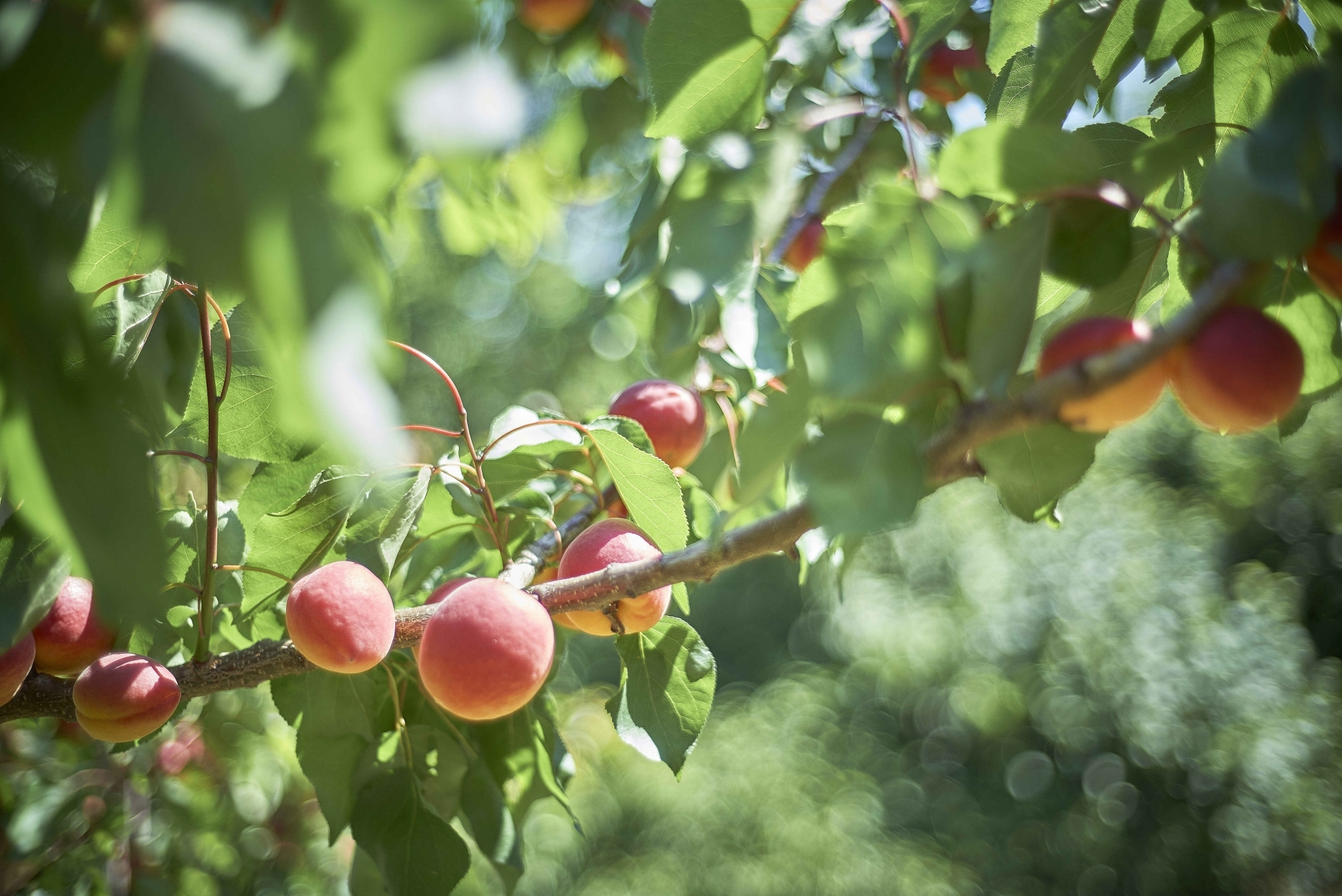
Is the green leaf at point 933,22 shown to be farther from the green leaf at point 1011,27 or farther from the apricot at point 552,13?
the apricot at point 552,13

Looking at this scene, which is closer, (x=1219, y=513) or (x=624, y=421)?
(x=624, y=421)

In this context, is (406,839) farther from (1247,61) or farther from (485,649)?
(1247,61)

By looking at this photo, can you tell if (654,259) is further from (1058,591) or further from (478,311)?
(478,311)

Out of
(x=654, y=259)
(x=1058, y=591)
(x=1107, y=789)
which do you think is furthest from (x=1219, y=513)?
(x=654, y=259)

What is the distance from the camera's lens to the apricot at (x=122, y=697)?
320 mm

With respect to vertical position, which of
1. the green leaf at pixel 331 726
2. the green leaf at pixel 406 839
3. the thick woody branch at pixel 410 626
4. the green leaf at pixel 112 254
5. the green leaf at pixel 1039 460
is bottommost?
the green leaf at pixel 406 839

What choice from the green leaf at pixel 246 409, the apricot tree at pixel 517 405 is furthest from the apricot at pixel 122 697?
the green leaf at pixel 246 409

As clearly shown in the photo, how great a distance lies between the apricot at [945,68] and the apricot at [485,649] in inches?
26.0

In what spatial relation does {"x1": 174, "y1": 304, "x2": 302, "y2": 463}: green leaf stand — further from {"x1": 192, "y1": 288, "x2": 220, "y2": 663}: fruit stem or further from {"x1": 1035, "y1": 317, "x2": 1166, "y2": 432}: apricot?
{"x1": 1035, "y1": 317, "x2": 1166, "y2": 432}: apricot

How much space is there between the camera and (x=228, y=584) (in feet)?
1.38

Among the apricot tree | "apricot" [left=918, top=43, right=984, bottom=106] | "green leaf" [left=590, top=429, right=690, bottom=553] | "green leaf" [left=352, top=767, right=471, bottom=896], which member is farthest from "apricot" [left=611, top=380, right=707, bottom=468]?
"apricot" [left=918, top=43, right=984, bottom=106]

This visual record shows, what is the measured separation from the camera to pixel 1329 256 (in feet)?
0.76

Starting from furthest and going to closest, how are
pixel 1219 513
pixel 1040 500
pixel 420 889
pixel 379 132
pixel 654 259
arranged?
pixel 1219 513 → pixel 654 259 → pixel 420 889 → pixel 1040 500 → pixel 379 132

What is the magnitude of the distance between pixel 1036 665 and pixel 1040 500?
241 cm
